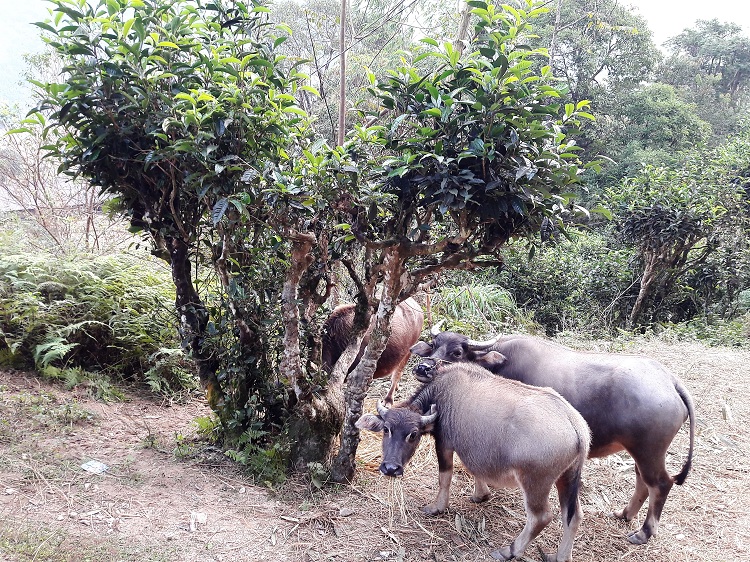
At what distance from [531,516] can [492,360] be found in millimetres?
1553

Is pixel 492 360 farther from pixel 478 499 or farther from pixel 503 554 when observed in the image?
pixel 503 554

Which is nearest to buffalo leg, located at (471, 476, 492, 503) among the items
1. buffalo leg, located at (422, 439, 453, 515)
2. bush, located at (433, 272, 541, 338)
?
buffalo leg, located at (422, 439, 453, 515)

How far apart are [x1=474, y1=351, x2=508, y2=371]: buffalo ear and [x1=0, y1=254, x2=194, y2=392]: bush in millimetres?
3325

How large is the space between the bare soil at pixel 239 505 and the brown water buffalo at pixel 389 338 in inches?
35.5

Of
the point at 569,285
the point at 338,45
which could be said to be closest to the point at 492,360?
the point at 569,285

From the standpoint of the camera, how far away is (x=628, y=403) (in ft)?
13.5

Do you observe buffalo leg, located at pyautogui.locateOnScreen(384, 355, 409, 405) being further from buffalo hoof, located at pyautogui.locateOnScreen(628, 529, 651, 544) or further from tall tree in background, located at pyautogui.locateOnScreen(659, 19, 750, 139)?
tall tree in background, located at pyautogui.locateOnScreen(659, 19, 750, 139)

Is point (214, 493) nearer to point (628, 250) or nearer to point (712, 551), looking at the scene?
point (712, 551)

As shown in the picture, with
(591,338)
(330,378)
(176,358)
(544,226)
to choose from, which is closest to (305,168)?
(544,226)

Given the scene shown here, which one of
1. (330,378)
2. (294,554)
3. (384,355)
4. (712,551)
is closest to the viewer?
(294,554)

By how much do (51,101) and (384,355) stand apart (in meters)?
3.94

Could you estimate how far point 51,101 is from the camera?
12.0 feet

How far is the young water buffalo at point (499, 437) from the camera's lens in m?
3.52

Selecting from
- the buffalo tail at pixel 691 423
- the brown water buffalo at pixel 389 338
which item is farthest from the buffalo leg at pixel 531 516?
the brown water buffalo at pixel 389 338
